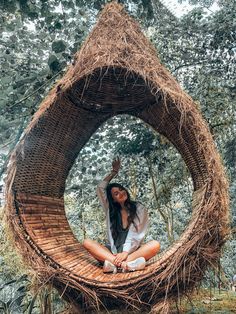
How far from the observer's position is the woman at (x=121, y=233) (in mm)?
3014

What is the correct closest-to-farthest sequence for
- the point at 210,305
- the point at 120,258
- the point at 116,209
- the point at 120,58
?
the point at 120,58 < the point at 120,258 < the point at 210,305 < the point at 116,209

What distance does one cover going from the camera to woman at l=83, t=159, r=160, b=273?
3014 millimetres

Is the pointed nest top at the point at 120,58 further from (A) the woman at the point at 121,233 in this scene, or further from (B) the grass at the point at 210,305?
(B) the grass at the point at 210,305

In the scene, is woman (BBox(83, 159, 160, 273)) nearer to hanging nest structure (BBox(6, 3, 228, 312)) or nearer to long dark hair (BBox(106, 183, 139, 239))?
long dark hair (BBox(106, 183, 139, 239))

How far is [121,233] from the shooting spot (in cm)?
347

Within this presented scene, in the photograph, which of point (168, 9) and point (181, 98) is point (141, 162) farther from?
point (181, 98)

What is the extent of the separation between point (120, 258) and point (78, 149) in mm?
1149

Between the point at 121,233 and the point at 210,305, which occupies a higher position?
the point at 121,233

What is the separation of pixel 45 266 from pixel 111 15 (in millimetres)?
1897

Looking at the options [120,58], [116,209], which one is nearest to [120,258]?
[116,209]

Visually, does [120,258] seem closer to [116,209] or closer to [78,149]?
[116,209]

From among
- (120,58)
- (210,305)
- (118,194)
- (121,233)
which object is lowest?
(210,305)

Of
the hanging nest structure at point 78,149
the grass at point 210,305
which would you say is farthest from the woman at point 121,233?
the grass at point 210,305

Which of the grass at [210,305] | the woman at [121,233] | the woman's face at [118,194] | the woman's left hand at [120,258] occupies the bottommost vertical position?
the grass at [210,305]
